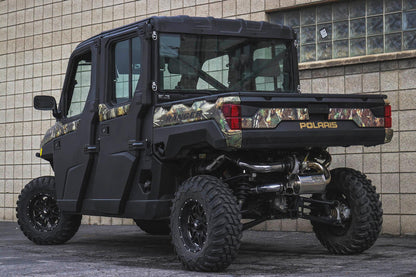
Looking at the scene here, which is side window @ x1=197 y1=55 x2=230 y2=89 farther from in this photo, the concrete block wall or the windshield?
the concrete block wall

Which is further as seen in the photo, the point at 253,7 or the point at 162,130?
the point at 253,7

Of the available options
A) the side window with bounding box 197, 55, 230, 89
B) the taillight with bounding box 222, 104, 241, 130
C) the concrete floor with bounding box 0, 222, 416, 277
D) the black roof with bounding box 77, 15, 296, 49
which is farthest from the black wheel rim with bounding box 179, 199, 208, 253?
the black roof with bounding box 77, 15, 296, 49

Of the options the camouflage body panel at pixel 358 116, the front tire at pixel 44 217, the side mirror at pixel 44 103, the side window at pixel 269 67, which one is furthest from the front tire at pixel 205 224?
the side mirror at pixel 44 103

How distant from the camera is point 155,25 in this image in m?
7.94

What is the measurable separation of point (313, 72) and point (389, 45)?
3.98 ft

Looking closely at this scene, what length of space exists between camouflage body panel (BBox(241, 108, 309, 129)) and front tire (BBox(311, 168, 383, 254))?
121 cm

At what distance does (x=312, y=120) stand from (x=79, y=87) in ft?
11.4

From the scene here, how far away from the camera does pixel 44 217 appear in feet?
33.3

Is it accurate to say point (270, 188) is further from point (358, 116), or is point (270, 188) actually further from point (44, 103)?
point (44, 103)

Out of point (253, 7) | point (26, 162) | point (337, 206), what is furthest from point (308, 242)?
point (26, 162)

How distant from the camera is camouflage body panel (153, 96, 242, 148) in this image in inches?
261

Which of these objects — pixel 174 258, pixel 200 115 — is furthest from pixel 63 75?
pixel 200 115

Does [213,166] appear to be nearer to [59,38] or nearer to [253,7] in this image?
[253,7]

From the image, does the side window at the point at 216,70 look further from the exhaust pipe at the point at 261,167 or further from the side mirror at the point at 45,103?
the side mirror at the point at 45,103
